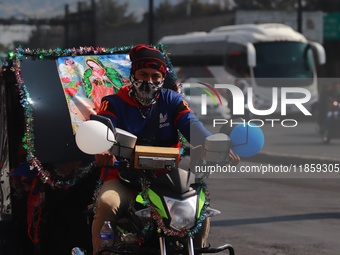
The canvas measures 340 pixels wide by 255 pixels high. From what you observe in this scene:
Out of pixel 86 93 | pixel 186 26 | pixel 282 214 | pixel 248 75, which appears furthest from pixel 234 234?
pixel 186 26

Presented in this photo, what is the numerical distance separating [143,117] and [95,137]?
104 centimetres

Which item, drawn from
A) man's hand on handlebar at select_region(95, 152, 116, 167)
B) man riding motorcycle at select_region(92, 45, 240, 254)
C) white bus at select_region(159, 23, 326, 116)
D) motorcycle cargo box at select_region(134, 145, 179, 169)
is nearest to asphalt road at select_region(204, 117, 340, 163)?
man riding motorcycle at select_region(92, 45, 240, 254)

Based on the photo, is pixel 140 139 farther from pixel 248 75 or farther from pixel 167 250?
pixel 248 75

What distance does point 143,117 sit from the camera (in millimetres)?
5887

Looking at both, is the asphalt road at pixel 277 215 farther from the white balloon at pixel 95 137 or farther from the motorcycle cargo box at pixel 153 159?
the white balloon at pixel 95 137

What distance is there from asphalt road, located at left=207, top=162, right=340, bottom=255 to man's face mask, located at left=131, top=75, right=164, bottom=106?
3252mm

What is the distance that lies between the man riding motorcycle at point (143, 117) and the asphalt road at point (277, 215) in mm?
3050

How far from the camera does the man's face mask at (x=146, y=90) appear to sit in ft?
18.7

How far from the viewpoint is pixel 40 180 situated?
22.4ft

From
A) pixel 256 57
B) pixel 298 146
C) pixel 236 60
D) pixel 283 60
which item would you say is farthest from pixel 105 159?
pixel 283 60

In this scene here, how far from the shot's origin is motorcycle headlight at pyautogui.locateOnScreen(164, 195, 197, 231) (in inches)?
199

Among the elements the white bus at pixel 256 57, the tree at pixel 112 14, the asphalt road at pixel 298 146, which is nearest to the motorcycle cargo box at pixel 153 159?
the asphalt road at pixel 298 146

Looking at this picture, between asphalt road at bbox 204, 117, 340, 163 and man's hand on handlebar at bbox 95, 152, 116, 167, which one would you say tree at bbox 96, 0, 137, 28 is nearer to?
asphalt road at bbox 204, 117, 340, 163

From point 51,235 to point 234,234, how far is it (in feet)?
10.8
